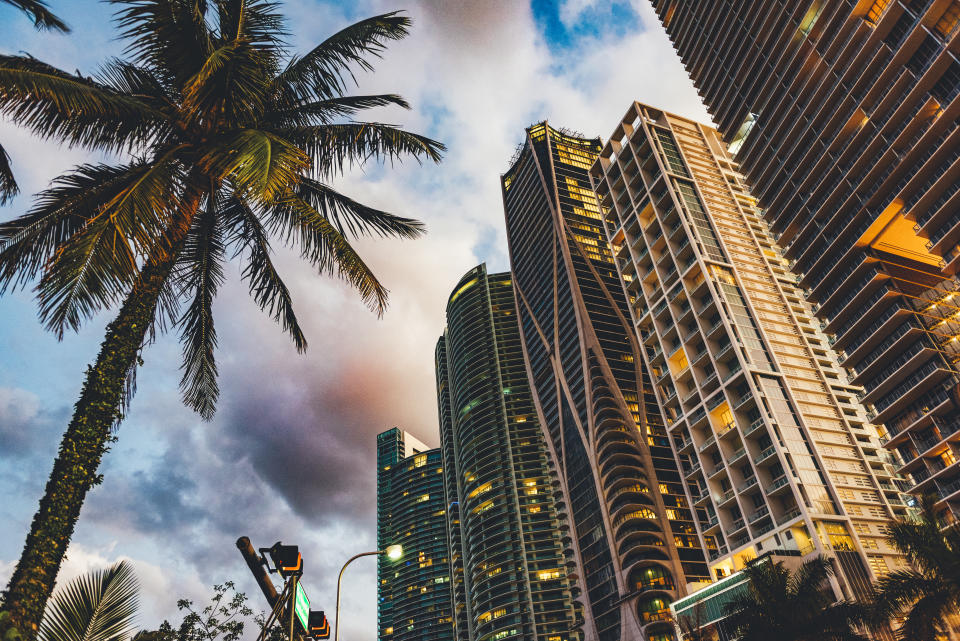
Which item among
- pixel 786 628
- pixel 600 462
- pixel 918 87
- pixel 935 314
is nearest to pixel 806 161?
pixel 918 87

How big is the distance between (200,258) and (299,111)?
3.34 meters

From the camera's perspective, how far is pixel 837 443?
230 ft

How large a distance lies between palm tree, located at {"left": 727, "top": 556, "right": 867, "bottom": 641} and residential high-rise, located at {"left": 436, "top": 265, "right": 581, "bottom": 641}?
312 feet

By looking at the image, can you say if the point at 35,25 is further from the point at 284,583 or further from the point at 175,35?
the point at 284,583

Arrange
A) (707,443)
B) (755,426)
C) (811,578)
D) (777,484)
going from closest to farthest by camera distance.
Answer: (811,578) < (777,484) < (755,426) < (707,443)

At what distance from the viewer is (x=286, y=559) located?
381 inches

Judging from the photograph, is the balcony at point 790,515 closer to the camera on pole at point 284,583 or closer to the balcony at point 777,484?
the balcony at point 777,484

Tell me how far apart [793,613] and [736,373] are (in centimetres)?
4581

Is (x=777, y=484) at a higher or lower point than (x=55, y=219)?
higher

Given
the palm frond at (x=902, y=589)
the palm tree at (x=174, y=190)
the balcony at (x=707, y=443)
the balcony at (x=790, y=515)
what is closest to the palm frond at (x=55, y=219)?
the palm tree at (x=174, y=190)

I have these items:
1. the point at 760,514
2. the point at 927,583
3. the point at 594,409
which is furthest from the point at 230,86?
the point at 594,409

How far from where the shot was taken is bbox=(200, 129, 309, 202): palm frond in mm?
7980

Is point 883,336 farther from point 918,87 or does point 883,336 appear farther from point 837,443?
point 918,87

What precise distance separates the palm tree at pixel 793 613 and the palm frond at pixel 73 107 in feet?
103
